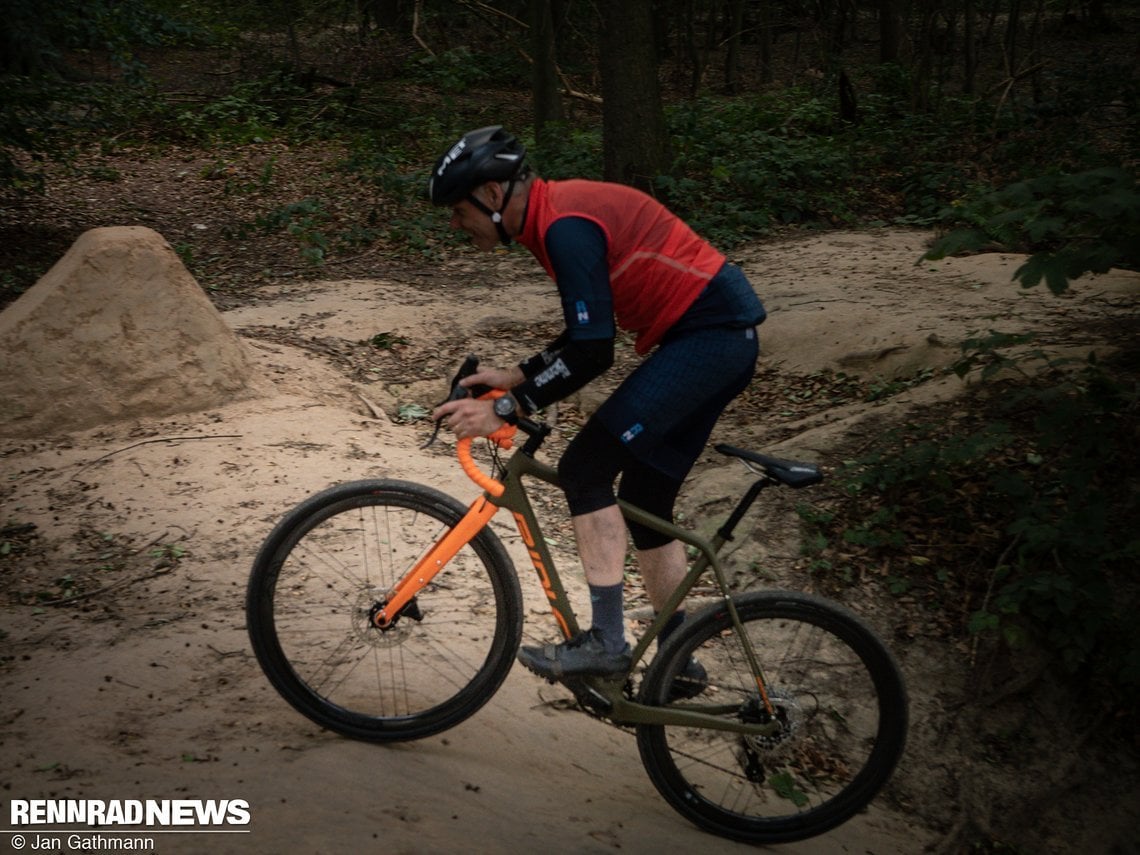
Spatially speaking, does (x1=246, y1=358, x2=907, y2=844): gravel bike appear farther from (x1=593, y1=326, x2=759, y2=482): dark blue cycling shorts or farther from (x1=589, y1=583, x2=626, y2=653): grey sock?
(x1=593, y1=326, x2=759, y2=482): dark blue cycling shorts

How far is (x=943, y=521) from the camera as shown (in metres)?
5.05

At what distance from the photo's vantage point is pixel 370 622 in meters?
3.25

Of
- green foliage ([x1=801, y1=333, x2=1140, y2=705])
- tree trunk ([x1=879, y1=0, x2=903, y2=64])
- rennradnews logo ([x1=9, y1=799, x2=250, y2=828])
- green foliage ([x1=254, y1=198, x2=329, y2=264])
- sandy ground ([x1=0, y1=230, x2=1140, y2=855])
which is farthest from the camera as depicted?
tree trunk ([x1=879, y1=0, x2=903, y2=64])

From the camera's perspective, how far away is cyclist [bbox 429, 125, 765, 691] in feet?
9.25

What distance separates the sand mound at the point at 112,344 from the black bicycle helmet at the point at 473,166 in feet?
11.7

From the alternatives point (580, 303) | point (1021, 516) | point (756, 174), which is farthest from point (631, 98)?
point (580, 303)

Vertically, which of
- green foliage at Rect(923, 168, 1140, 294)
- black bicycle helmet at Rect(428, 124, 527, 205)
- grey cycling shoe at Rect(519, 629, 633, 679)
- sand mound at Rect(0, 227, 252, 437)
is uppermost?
black bicycle helmet at Rect(428, 124, 527, 205)

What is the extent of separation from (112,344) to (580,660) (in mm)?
3978

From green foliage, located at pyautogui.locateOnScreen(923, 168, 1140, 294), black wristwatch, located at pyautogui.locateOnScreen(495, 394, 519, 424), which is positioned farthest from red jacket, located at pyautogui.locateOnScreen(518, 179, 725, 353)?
green foliage, located at pyautogui.locateOnScreen(923, 168, 1140, 294)

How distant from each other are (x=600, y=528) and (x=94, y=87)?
14.9 meters

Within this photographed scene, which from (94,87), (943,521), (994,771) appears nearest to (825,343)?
(943,521)

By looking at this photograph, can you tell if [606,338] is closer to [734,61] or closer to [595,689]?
[595,689]

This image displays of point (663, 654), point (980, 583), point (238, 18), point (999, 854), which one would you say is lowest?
point (999, 854)

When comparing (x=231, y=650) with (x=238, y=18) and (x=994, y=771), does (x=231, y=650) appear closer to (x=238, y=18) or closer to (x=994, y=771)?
(x=994, y=771)
